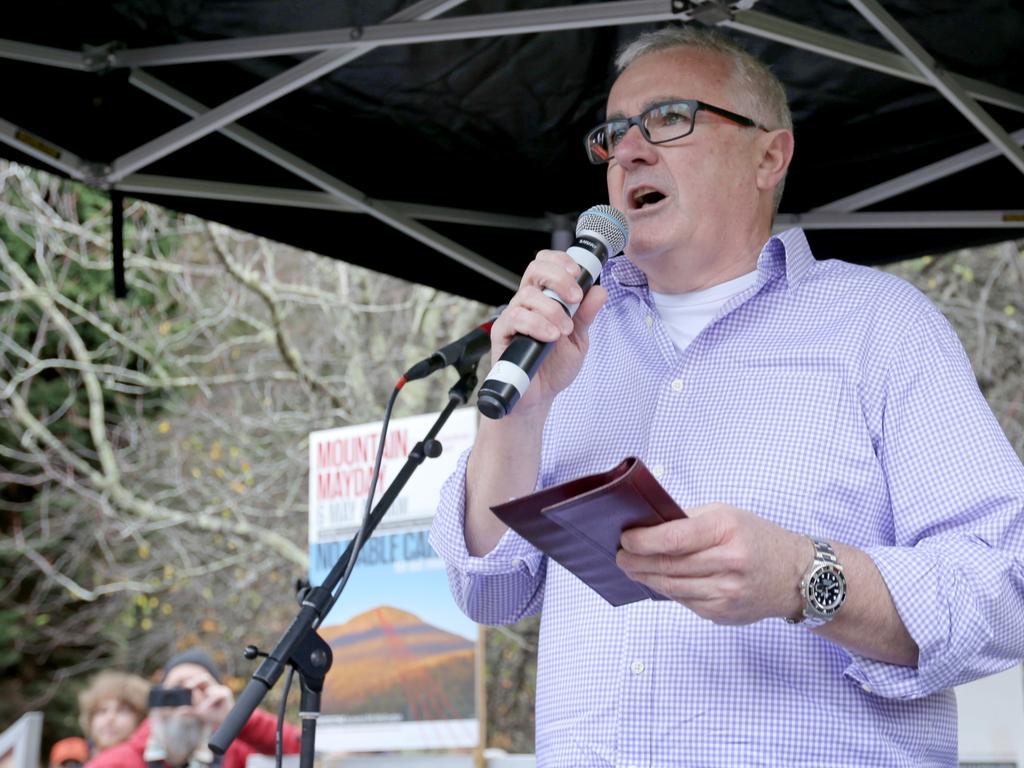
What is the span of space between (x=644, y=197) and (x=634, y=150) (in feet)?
0.29

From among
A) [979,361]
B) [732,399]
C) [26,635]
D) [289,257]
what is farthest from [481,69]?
[26,635]

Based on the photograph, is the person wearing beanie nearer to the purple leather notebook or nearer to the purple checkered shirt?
the purple checkered shirt

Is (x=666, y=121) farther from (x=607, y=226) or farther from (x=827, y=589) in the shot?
(x=827, y=589)

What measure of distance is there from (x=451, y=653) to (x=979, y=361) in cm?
599

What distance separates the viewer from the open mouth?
2.32 metres

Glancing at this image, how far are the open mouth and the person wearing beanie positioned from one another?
2.56 meters

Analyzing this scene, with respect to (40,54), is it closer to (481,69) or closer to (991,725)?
(481,69)

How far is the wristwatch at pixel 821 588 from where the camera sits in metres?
1.61

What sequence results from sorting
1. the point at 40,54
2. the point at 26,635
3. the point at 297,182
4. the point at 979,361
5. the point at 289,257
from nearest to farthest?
the point at 40,54 → the point at 297,182 → the point at 979,361 → the point at 289,257 → the point at 26,635

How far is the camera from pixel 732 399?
206 cm

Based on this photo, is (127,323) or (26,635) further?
(26,635)

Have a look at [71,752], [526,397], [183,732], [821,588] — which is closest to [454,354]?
[526,397]

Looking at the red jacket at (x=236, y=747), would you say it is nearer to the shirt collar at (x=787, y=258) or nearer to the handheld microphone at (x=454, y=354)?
the handheld microphone at (x=454, y=354)

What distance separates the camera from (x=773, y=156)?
8.19ft
